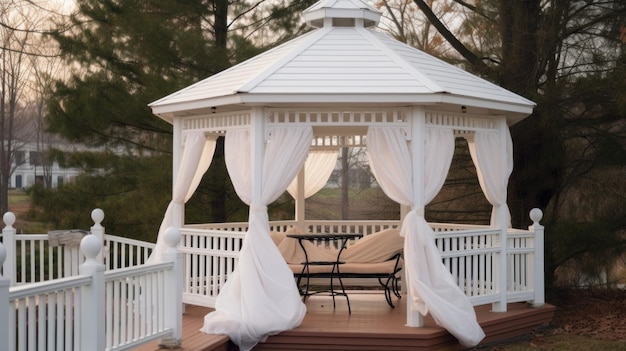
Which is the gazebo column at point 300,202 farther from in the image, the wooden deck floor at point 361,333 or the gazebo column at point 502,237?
the gazebo column at point 502,237

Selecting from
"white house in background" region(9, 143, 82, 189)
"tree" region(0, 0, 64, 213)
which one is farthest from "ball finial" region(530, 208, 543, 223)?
"white house in background" region(9, 143, 82, 189)

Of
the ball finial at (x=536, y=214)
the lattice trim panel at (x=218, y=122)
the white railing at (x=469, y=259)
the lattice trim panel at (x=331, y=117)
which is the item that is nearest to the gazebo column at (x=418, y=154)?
the lattice trim panel at (x=331, y=117)

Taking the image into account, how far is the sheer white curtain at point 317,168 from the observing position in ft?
39.2

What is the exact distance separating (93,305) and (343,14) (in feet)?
17.7

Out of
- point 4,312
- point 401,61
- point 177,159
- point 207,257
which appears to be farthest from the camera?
point 177,159

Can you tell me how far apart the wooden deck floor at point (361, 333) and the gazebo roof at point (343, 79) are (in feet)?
7.46

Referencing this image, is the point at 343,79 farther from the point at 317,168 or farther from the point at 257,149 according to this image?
the point at 317,168

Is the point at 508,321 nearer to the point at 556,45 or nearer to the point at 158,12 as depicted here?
the point at 556,45

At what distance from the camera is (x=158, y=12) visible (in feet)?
46.2

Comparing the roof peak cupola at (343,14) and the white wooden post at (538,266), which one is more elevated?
the roof peak cupola at (343,14)

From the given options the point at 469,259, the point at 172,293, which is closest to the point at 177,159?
the point at 172,293

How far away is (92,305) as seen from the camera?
564 centimetres

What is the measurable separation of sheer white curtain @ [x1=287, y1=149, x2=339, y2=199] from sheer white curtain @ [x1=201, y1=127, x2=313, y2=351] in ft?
10.9

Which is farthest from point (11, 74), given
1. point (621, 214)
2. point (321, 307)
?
point (621, 214)
